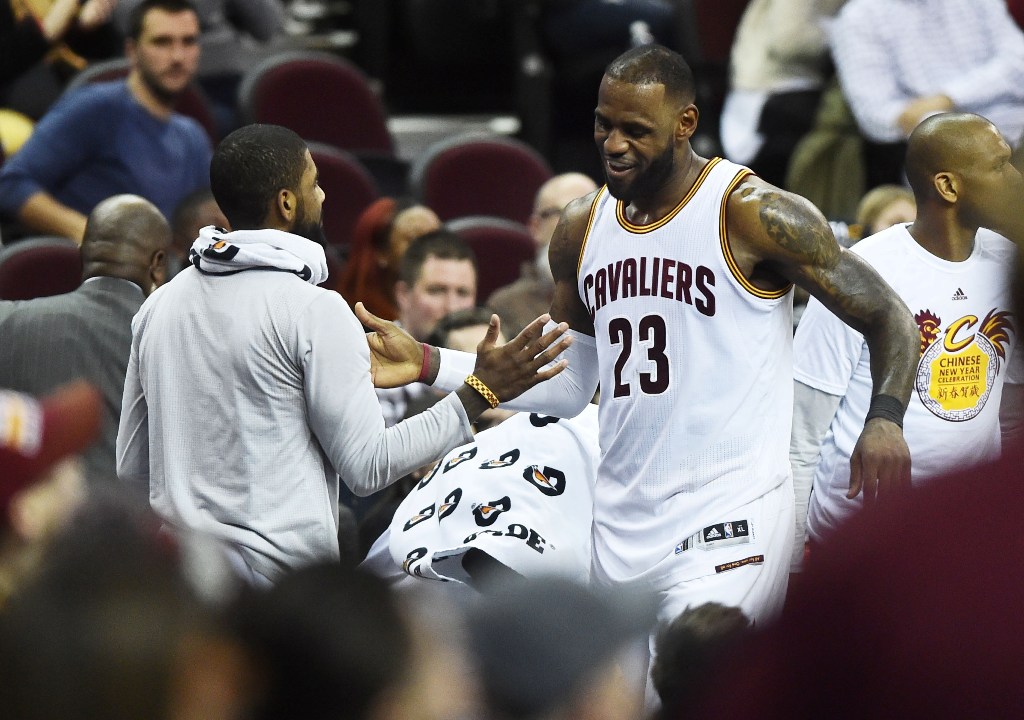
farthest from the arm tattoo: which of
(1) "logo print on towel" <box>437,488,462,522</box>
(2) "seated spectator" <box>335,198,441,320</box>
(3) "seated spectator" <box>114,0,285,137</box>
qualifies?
(3) "seated spectator" <box>114,0,285,137</box>

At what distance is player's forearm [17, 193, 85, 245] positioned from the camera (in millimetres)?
6375

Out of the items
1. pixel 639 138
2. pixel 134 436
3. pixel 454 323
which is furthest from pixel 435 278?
pixel 134 436

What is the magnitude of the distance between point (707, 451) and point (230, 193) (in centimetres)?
125

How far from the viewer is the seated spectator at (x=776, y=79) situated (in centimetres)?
797

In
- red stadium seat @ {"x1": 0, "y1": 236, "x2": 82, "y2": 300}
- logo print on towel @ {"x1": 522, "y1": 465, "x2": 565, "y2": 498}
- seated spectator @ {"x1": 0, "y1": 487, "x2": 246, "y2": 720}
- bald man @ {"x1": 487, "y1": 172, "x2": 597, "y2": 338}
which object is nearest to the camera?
seated spectator @ {"x1": 0, "y1": 487, "x2": 246, "y2": 720}

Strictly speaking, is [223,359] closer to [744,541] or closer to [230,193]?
[230,193]

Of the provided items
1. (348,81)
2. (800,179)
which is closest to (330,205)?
(348,81)

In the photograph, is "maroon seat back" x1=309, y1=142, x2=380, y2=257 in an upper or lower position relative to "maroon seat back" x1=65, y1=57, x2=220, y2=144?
lower

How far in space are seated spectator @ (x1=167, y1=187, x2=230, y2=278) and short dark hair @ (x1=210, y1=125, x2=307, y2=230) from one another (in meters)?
1.86

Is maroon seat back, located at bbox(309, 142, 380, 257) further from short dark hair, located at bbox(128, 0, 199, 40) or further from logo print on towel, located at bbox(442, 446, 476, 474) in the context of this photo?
logo print on towel, located at bbox(442, 446, 476, 474)

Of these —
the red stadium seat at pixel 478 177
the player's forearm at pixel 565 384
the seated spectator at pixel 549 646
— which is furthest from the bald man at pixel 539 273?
the seated spectator at pixel 549 646

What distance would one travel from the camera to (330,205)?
737cm

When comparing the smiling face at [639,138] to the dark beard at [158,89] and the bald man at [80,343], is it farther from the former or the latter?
the dark beard at [158,89]

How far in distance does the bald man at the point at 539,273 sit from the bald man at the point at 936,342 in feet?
5.51
